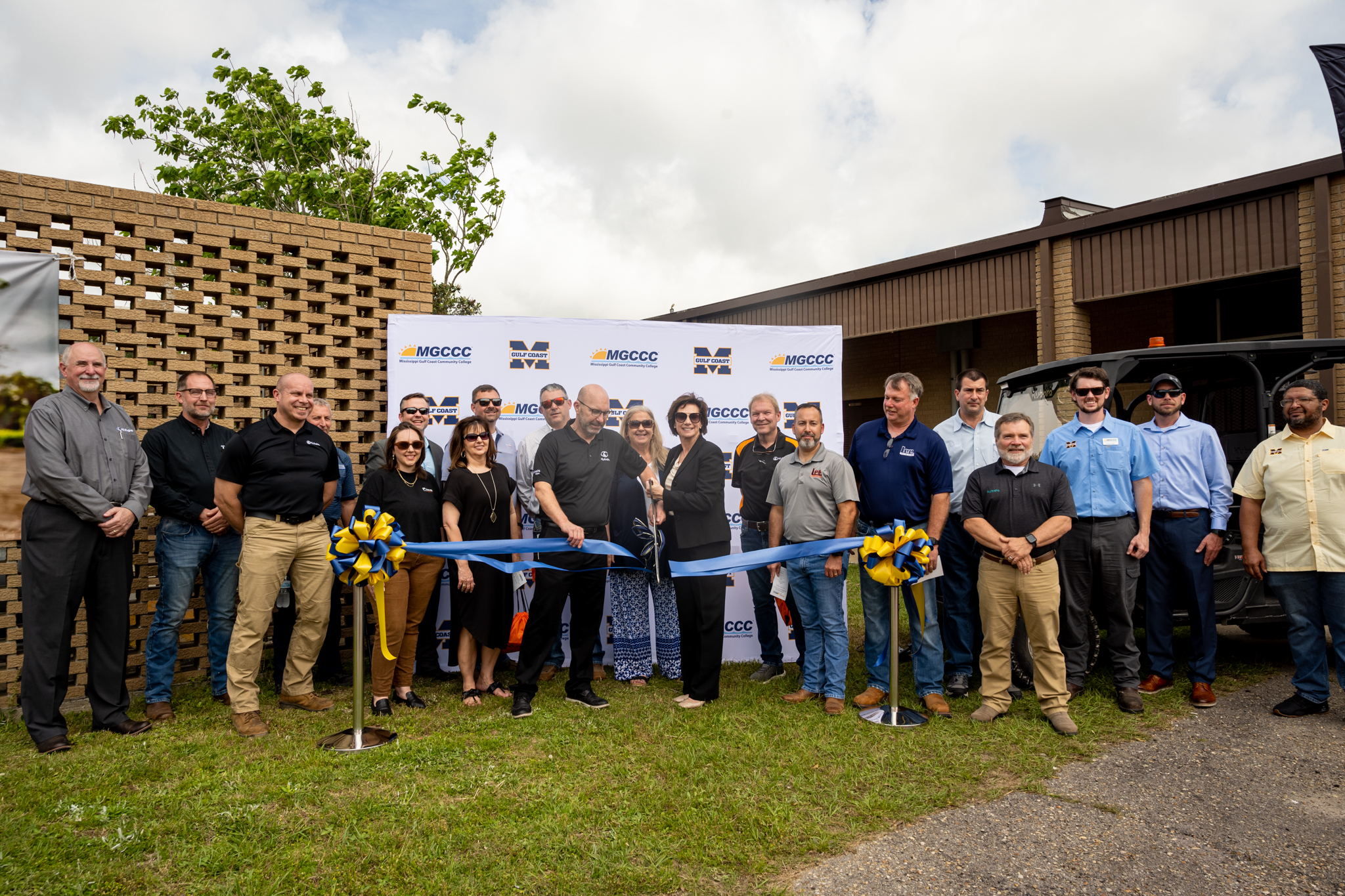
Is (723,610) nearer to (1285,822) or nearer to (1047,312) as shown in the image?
(1285,822)

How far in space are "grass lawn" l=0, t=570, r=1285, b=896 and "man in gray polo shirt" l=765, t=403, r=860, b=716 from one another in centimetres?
36

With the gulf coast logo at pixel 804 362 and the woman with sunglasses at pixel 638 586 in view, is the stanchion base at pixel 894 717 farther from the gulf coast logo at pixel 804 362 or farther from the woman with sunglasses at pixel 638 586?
the gulf coast logo at pixel 804 362

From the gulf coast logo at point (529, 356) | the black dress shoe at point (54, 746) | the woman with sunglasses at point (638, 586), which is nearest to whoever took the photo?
the black dress shoe at point (54, 746)

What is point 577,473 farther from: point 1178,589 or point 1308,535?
point 1308,535

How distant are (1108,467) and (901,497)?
51.1 inches

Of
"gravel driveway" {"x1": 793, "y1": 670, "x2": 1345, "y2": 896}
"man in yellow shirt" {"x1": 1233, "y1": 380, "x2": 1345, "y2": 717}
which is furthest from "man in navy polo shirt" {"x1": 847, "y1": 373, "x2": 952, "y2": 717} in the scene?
"man in yellow shirt" {"x1": 1233, "y1": 380, "x2": 1345, "y2": 717}

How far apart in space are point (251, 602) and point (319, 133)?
12648 mm

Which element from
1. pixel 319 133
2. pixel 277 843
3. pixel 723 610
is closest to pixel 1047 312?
pixel 723 610

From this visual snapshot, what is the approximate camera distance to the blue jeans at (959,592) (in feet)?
17.8

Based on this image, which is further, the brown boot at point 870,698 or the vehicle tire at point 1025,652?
the vehicle tire at point 1025,652

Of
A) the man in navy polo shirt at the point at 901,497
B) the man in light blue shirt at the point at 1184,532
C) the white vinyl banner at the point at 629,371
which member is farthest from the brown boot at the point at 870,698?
the man in light blue shirt at the point at 1184,532

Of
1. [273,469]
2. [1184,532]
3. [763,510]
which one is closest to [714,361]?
[763,510]

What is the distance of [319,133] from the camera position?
14828 mm

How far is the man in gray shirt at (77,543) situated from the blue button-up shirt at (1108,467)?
222 inches
